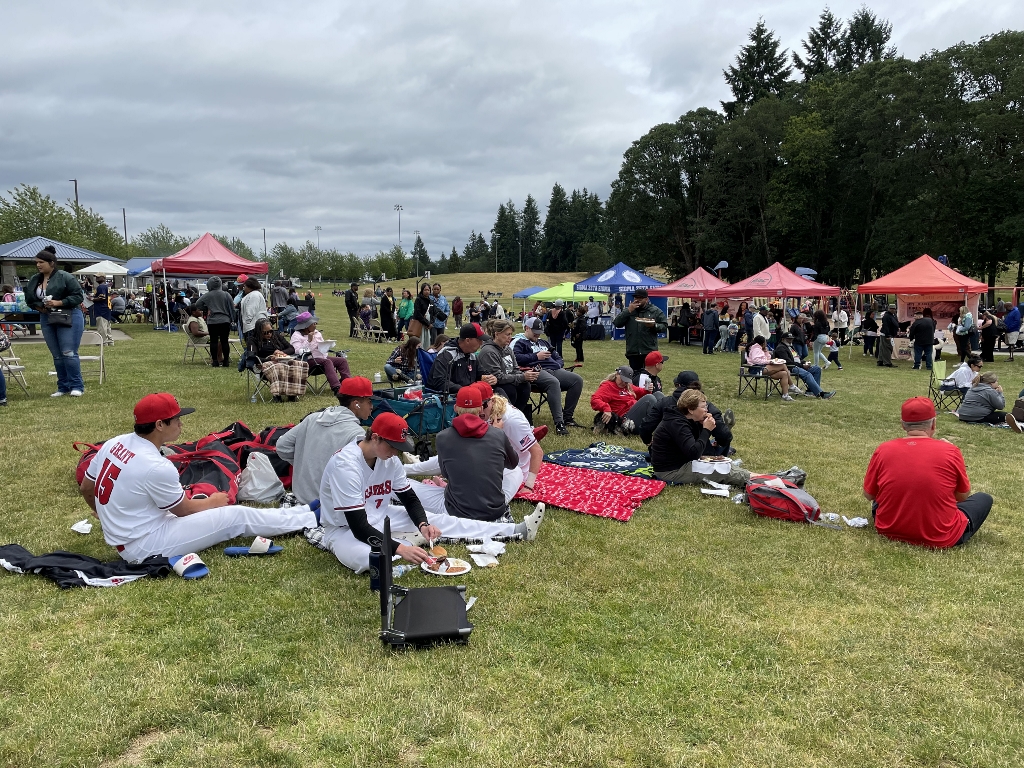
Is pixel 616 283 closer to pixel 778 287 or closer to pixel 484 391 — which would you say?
pixel 778 287

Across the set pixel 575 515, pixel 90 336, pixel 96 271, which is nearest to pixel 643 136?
pixel 96 271

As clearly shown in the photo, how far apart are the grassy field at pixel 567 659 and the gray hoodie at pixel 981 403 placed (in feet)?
15.9

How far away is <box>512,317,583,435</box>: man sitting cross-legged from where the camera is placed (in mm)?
8594

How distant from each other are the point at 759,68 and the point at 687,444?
53.9 metres

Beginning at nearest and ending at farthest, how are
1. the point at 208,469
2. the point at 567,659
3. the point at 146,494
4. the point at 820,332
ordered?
the point at 567,659 → the point at 146,494 → the point at 208,469 → the point at 820,332

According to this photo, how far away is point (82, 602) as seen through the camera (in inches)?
145

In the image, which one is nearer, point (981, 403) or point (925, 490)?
point (925, 490)

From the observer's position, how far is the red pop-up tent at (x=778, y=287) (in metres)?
20.2

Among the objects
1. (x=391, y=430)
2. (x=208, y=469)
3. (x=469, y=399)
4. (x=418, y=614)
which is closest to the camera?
(x=418, y=614)

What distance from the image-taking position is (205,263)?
1942cm

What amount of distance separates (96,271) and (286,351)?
70.6 feet

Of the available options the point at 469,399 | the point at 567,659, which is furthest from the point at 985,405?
the point at 567,659

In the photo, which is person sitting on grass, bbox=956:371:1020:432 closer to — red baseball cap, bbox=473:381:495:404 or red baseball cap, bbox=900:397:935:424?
red baseball cap, bbox=900:397:935:424

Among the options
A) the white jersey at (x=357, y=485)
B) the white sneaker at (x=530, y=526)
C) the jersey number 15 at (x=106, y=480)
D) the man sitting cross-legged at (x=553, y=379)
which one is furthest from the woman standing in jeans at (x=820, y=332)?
the jersey number 15 at (x=106, y=480)
